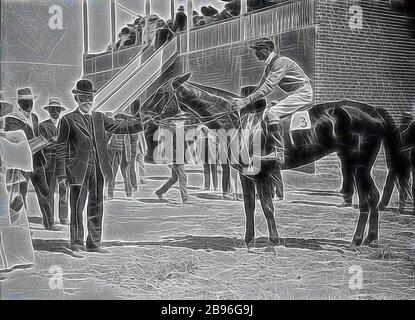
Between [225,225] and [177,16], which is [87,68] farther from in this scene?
[225,225]

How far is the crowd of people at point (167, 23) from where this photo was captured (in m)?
2.53

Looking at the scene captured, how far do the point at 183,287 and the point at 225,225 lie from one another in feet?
1.40

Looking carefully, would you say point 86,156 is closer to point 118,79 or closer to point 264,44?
point 118,79

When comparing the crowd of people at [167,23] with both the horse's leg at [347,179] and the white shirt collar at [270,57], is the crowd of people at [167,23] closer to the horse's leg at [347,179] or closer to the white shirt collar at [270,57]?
the white shirt collar at [270,57]

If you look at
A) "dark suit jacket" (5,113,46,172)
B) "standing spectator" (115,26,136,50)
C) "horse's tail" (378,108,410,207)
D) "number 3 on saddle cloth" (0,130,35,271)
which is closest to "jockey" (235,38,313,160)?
"horse's tail" (378,108,410,207)

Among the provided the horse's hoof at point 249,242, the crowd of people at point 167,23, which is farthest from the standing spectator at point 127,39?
the horse's hoof at point 249,242

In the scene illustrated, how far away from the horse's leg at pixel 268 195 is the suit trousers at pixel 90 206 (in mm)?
882

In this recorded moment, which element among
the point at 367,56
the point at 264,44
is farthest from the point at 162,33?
the point at 367,56

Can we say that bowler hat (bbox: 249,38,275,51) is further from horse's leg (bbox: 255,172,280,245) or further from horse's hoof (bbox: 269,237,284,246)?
horse's hoof (bbox: 269,237,284,246)

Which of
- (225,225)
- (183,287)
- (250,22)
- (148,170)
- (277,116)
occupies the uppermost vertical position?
(250,22)

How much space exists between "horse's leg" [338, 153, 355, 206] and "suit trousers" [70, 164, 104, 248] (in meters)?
1.35

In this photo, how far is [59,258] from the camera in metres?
2.57

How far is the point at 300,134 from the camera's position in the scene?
8.29 feet

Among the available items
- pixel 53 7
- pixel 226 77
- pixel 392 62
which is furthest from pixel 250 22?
pixel 53 7
